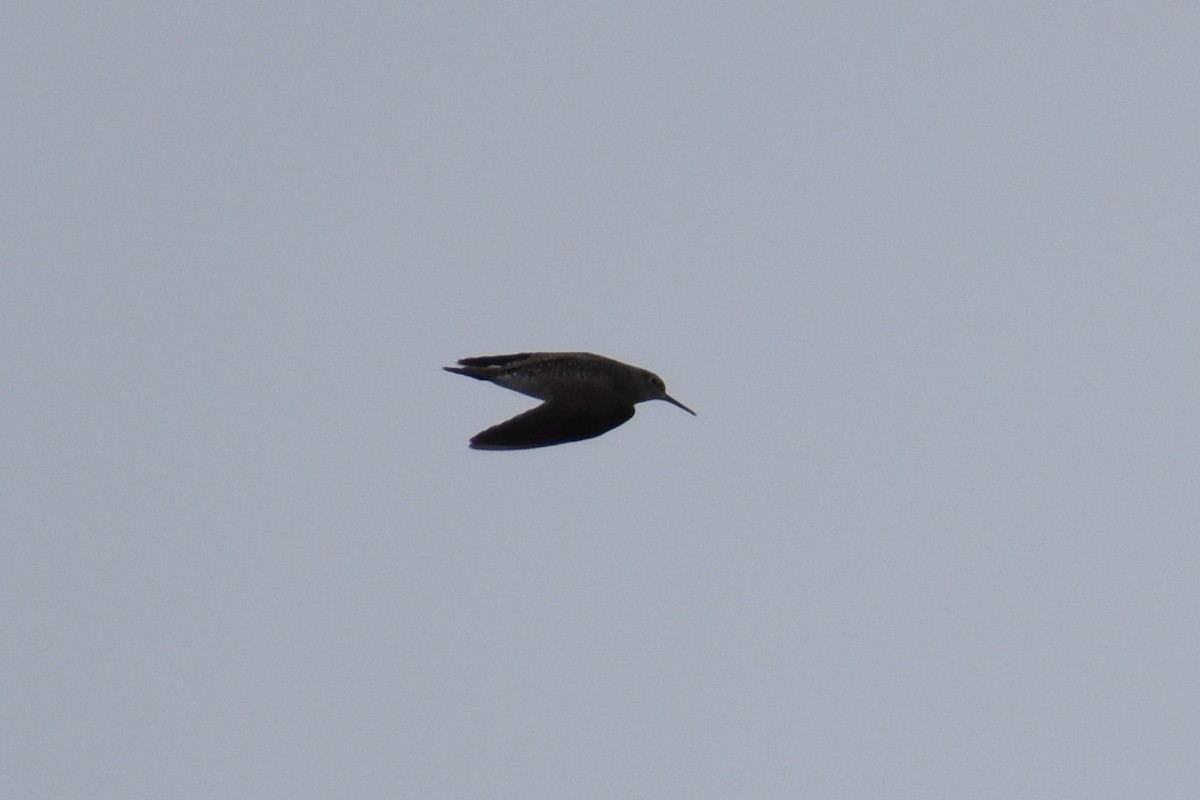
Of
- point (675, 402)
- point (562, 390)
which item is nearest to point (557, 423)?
point (562, 390)

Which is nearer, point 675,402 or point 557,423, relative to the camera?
point 557,423

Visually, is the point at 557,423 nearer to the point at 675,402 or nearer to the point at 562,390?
the point at 562,390

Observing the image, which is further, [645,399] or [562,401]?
[645,399]

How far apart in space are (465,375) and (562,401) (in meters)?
1.60

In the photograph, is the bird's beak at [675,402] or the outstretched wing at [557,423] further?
the bird's beak at [675,402]

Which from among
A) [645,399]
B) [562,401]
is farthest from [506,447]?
[645,399]

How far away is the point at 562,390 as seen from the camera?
987 inches

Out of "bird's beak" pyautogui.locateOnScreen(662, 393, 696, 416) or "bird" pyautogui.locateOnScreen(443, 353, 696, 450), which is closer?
"bird" pyautogui.locateOnScreen(443, 353, 696, 450)

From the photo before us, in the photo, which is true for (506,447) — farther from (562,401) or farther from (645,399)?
(645,399)

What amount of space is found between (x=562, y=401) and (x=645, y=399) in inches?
77.4

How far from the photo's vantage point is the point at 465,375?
25656 millimetres

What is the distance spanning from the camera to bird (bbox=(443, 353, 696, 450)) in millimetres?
24188

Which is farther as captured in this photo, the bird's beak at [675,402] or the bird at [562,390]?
the bird's beak at [675,402]

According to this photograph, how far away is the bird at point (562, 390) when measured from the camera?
2419 centimetres
